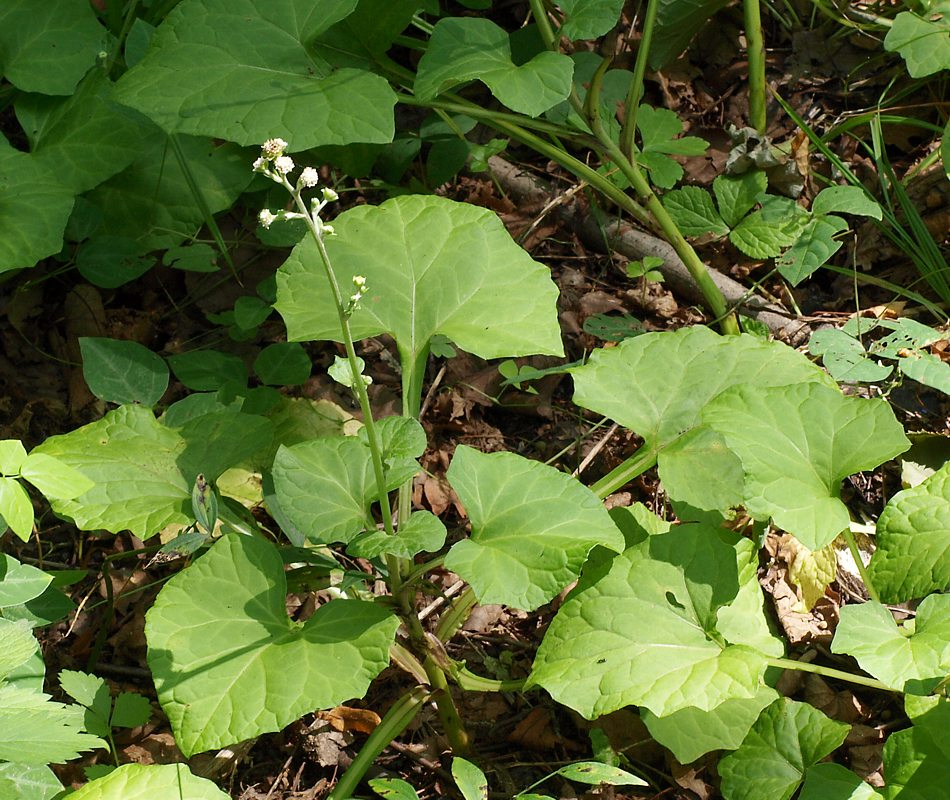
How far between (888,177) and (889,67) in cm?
46

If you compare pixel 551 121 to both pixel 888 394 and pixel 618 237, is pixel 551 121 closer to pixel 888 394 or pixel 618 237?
pixel 618 237

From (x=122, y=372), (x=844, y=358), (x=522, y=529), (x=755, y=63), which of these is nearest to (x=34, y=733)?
(x=522, y=529)

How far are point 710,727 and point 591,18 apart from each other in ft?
5.36

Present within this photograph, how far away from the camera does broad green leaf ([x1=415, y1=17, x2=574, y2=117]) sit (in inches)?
81.5

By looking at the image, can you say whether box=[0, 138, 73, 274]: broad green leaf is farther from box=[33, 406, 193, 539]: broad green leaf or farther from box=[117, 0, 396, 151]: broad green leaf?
box=[33, 406, 193, 539]: broad green leaf

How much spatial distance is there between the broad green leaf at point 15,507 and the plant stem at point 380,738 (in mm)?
800

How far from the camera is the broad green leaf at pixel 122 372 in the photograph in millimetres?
2254

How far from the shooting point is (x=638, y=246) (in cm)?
298

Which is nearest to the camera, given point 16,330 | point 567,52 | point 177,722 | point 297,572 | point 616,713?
point 177,722

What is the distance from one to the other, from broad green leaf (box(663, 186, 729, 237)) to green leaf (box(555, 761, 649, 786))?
64.8 inches

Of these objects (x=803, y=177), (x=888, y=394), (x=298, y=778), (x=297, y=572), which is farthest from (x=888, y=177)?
(x=298, y=778)

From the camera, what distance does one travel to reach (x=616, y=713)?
2.15 meters

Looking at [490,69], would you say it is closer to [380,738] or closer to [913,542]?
[913,542]

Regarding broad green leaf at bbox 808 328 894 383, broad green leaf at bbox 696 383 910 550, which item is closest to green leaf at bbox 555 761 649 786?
broad green leaf at bbox 696 383 910 550
